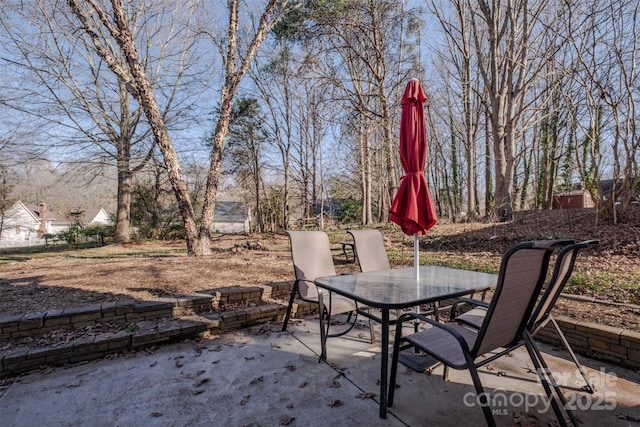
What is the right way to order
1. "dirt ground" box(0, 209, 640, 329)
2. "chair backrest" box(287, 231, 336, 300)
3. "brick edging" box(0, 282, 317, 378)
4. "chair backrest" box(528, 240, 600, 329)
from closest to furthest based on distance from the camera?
1. "chair backrest" box(528, 240, 600, 329)
2. "brick edging" box(0, 282, 317, 378)
3. "chair backrest" box(287, 231, 336, 300)
4. "dirt ground" box(0, 209, 640, 329)

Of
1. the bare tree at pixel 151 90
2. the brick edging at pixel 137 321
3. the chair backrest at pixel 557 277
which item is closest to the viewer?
the chair backrest at pixel 557 277

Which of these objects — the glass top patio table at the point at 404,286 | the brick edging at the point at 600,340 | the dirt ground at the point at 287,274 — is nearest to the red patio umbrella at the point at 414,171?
the glass top patio table at the point at 404,286

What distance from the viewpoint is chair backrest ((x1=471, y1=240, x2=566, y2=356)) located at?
4.64 feet

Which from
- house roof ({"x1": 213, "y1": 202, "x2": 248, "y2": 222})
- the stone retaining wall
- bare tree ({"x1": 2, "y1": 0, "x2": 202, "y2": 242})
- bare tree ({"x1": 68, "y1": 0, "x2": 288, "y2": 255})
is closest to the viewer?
the stone retaining wall

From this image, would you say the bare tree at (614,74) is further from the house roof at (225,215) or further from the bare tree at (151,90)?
the house roof at (225,215)

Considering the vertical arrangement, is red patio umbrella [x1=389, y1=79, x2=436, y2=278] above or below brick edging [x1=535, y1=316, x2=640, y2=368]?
above

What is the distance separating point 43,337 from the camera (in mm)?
2770

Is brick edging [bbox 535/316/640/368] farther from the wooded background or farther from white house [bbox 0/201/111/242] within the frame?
white house [bbox 0/201/111/242]

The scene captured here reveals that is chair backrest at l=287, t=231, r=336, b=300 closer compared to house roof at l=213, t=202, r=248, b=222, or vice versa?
chair backrest at l=287, t=231, r=336, b=300

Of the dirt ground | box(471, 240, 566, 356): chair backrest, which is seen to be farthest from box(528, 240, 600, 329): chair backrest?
the dirt ground

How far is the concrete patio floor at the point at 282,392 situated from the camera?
5.91ft

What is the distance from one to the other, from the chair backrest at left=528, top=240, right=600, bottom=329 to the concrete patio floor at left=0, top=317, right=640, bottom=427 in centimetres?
58

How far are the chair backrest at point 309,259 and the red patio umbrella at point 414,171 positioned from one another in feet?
3.57

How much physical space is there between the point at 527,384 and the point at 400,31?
13.9 metres
